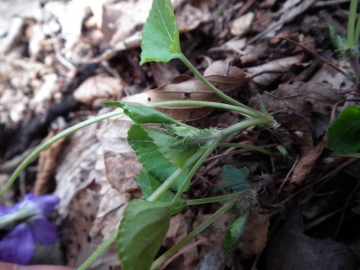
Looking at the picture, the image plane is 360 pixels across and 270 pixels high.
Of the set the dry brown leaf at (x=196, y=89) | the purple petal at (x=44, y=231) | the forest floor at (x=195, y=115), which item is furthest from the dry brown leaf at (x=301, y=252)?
the purple petal at (x=44, y=231)

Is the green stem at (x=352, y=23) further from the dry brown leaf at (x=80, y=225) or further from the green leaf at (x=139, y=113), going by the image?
the dry brown leaf at (x=80, y=225)

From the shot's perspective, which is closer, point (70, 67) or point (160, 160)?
point (160, 160)

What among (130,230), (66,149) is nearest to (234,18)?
(66,149)

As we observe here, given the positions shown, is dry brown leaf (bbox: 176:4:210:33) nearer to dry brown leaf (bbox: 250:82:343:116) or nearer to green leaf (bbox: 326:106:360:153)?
dry brown leaf (bbox: 250:82:343:116)

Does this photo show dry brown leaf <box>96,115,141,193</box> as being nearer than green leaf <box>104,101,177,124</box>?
No

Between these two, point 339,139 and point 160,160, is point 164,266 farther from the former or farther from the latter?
point 339,139

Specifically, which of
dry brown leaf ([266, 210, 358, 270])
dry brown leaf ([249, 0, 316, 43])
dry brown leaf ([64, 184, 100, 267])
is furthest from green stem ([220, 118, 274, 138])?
dry brown leaf ([64, 184, 100, 267])
